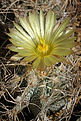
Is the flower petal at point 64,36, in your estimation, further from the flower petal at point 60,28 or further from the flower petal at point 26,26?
the flower petal at point 26,26

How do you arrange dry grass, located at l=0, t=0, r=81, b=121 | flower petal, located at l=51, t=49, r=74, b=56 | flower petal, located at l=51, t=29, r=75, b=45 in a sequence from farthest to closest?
dry grass, located at l=0, t=0, r=81, b=121 → flower petal, located at l=51, t=29, r=75, b=45 → flower petal, located at l=51, t=49, r=74, b=56

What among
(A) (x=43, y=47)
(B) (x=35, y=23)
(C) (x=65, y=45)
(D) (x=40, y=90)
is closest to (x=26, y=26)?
(B) (x=35, y=23)

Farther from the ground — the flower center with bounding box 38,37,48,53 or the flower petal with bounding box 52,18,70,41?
the flower petal with bounding box 52,18,70,41

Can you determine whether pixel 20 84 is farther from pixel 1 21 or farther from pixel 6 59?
pixel 1 21

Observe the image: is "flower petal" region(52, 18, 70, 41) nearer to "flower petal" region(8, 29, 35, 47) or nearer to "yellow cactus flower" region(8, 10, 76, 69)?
"yellow cactus flower" region(8, 10, 76, 69)

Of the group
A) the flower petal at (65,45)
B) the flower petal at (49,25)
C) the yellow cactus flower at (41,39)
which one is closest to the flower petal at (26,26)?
the yellow cactus flower at (41,39)

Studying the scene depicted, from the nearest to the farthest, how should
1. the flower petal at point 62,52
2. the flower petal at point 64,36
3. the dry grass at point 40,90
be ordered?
the flower petal at point 62,52 → the flower petal at point 64,36 → the dry grass at point 40,90

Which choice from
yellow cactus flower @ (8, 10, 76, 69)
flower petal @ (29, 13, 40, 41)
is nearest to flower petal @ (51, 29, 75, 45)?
yellow cactus flower @ (8, 10, 76, 69)

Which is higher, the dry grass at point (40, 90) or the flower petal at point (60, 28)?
the flower petal at point (60, 28)
